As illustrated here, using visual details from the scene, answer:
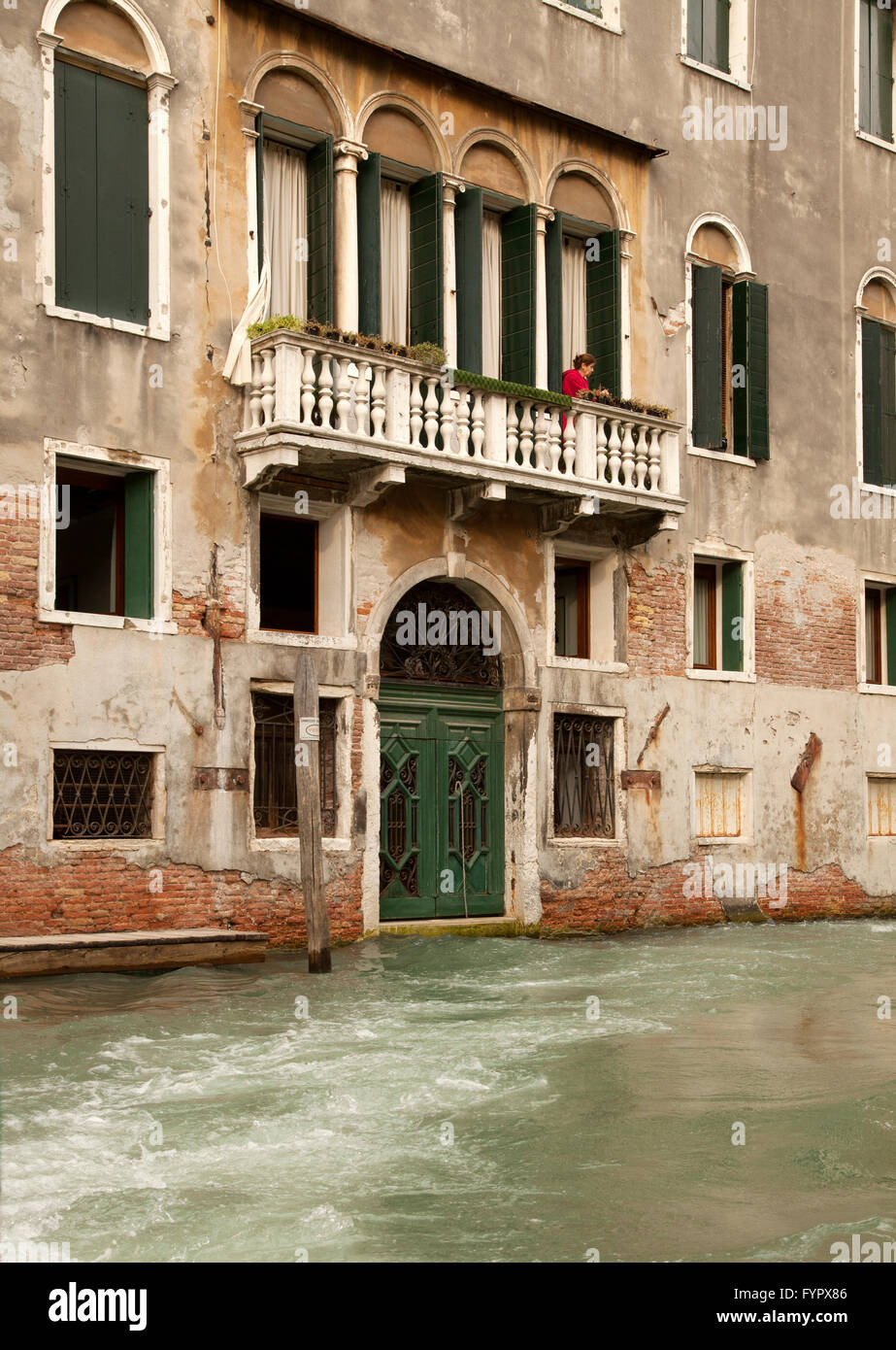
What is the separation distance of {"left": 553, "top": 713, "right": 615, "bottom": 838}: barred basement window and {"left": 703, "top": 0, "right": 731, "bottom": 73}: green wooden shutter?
699 cm

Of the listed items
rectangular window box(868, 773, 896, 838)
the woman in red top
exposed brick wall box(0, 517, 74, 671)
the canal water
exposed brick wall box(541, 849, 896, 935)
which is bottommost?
the canal water

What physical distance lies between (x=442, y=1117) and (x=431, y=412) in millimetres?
7037

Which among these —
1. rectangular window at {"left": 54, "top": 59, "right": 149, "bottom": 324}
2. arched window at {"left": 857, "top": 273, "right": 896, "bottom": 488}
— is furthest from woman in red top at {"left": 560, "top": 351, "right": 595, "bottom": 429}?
arched window at {"left": 857, "top": 273, "right": 896, "bottom": 488}

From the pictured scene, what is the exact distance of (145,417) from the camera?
37.7 feet

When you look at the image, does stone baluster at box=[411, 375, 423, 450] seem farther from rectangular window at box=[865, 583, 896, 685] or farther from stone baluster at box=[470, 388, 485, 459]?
rectangular window at box=[865, 583, 896, 685]

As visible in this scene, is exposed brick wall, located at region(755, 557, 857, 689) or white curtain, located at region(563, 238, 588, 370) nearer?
white curtain, located at region(563, 238, 588, 370)

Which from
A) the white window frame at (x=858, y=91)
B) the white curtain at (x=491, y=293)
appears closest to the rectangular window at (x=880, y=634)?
the white window frame at (x=858, y=91)

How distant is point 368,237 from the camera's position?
1288 cm

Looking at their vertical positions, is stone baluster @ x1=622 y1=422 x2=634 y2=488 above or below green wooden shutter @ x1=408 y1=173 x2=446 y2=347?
below

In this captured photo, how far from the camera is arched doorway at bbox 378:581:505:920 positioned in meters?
13.1

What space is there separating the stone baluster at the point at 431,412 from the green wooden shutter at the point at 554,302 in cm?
198

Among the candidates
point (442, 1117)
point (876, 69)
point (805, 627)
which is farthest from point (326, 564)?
point (876, 69)

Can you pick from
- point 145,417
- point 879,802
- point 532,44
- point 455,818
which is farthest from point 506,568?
point 879,802

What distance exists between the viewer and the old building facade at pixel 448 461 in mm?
11172
